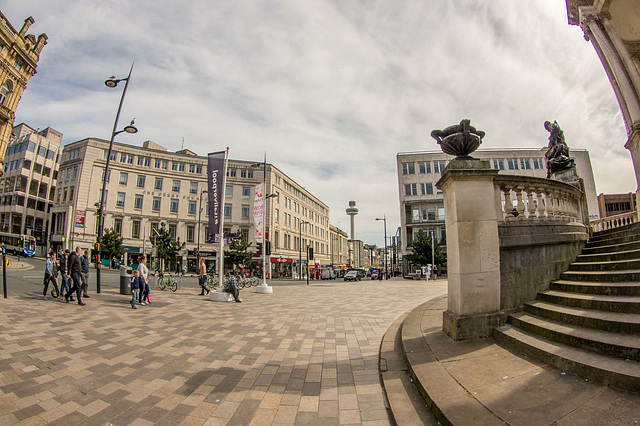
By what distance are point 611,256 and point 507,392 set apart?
13.9ft

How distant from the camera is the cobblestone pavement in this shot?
2848mm

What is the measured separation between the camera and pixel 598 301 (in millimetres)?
3613

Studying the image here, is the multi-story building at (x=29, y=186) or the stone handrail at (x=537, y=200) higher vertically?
the multi-story building at (x=29, y=186)

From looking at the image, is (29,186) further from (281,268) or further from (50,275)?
(50,275)

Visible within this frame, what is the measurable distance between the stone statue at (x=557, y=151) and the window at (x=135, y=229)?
46.5m

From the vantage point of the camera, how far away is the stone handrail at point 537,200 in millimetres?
5168

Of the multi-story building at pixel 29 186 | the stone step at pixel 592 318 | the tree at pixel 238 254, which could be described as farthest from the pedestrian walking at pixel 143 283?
the multi-story building at pixel 29 186

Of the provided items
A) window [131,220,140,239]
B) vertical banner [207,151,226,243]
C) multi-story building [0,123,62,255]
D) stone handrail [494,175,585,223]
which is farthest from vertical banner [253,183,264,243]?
multi-story building [0,123,62,255]

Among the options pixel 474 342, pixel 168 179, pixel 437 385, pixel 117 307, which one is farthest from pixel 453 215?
pixel 168 179

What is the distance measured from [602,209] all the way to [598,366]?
74.2 meters

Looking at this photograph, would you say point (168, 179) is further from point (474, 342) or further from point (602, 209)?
point (602, 209)

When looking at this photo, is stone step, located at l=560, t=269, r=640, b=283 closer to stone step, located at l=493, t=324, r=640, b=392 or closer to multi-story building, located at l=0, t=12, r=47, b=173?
stone step, located at l=493, t=324, r=640, b=392

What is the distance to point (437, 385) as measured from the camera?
291 centimetres

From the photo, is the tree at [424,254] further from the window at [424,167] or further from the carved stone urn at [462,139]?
the carved stone urn at [462,139]
